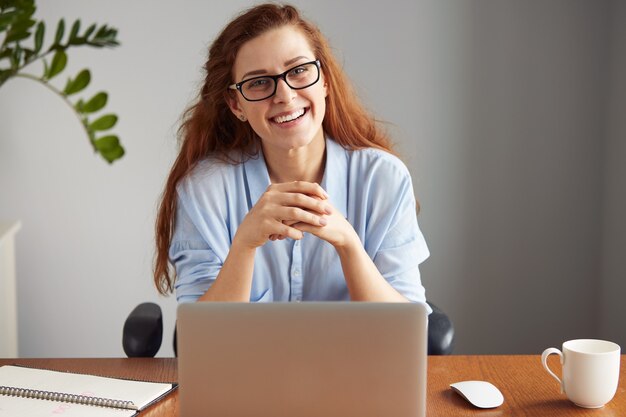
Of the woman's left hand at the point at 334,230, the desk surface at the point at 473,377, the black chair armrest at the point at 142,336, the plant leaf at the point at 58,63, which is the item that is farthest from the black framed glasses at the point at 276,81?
the plant leaf at the point at 58,63

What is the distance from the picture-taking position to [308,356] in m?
1.08

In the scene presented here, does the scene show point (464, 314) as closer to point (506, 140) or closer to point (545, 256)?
point (545, 256)

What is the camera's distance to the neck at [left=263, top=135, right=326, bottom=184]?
200 cm

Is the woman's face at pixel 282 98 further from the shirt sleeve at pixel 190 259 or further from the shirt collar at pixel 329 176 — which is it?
the shirt sleeve at pixel 190 259

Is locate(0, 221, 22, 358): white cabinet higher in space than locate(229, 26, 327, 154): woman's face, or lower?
lower

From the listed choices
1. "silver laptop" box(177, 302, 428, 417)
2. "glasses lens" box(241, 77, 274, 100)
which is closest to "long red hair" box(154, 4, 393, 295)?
"glasses lens" box(241, 77, 274, 100)

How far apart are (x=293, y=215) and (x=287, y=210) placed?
0.6 inches

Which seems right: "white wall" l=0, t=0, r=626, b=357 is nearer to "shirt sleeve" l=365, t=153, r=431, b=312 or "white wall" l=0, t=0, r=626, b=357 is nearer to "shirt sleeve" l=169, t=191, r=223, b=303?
"shirt sleeve" l=365, t=153, r=431, b=312

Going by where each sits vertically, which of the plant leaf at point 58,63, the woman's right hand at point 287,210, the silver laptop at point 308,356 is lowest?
the silver laptop at point 308,356

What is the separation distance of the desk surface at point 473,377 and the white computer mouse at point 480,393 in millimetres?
10

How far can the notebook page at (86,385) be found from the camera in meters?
1.33

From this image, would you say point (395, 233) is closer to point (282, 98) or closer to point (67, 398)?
point (282, 98)

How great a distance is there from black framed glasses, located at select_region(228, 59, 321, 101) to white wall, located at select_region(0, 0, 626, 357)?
1019 millimetres

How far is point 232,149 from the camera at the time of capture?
2084mm
